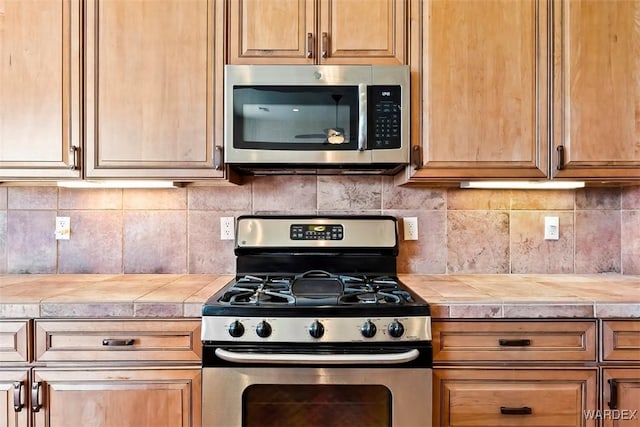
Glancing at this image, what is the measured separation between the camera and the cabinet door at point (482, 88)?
1.57 m

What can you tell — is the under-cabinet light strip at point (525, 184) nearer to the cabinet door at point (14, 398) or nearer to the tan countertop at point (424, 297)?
the tan countertop at point (424, 297)

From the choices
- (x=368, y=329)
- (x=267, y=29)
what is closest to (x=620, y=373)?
(x=368, y=329)

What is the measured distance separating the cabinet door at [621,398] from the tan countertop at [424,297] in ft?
0.66

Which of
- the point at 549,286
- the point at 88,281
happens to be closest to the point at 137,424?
the point at 88,281

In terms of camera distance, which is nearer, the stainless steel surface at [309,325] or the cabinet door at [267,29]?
the stainless steel surface at [309,325]

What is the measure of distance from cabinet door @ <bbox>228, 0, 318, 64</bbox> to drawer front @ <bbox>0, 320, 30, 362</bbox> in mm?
1204

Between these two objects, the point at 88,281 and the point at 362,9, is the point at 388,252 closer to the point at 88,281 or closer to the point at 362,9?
the point at 362,9

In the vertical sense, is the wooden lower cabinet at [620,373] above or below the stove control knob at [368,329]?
below

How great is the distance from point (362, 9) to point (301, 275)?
1.11m

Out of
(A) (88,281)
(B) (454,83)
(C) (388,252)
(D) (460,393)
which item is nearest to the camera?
(D) (460,393)

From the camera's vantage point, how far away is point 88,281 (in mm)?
1691

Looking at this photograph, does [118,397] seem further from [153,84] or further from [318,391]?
[153,84]

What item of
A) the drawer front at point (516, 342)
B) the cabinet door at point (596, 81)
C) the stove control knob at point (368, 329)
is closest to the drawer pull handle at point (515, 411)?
the drawer front at point (516, 342)

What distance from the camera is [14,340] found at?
1.31 m
